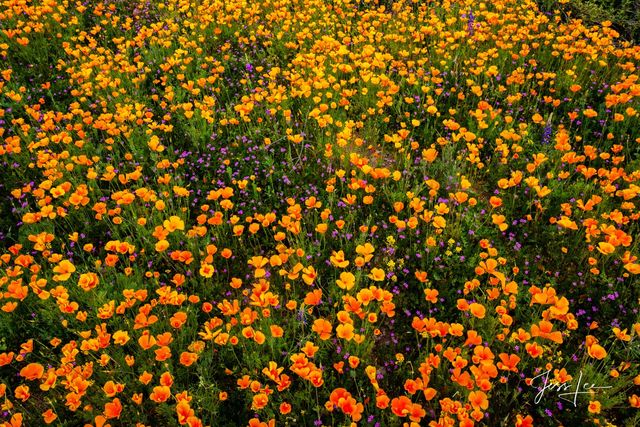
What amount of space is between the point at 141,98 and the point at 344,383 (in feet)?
14.3

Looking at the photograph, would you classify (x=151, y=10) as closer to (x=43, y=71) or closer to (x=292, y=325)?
(x=43, y=71)

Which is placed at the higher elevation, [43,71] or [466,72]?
[466,72]

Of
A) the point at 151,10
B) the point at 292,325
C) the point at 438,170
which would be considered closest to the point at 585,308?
the point at 438,170

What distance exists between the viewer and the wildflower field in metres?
2.68

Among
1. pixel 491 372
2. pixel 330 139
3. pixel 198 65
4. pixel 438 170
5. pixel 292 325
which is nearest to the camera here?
pixel 491 372

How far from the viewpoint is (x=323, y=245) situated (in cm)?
374

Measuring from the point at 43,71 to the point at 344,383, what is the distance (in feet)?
19.9

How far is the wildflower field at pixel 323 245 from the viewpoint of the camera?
2.68m

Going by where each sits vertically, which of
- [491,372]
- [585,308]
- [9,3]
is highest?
[9,3]

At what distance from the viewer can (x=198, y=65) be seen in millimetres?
5887

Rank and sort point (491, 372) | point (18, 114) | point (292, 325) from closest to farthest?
point (491, 372) < point (292, 325) < point (18, 114)

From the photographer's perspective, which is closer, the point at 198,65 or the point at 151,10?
the point at 198,65

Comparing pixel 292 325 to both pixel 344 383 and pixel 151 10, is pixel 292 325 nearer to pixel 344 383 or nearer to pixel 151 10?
pixel 344 383
